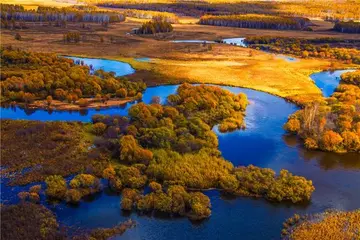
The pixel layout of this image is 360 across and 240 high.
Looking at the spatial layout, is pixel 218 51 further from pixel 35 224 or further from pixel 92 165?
pixel 35 224

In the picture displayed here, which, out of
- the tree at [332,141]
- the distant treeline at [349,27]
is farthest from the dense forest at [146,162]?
the distant treeline at [349,27]

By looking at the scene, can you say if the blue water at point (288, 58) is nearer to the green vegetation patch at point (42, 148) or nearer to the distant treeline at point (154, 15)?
the green vegetation patch at point (42, 148)

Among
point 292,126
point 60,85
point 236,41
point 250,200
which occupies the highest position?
point 236,41

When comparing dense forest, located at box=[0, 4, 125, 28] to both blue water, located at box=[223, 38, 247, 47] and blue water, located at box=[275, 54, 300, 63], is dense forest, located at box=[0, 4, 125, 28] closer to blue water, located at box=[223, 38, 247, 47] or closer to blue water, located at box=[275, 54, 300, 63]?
blue water, located at box=[223, 38, 247, 47]

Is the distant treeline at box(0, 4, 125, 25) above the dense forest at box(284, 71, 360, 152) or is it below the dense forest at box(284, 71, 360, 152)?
above

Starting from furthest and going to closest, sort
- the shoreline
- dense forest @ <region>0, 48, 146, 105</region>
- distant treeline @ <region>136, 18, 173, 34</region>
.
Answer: distant treeline @ <region>136, 18, 173, 34</region>
dense forest @ <region>0, 48, 146, 105</region>
the shoreline

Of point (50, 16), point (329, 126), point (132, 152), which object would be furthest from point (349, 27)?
→ point (132, 152)

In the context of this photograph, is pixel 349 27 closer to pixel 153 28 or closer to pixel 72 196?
pixel 153 28

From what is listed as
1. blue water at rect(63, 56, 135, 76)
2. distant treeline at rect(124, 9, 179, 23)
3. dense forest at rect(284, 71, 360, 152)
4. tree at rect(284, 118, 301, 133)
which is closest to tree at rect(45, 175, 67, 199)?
dense forest at rect(284, 71, 360, 152)
